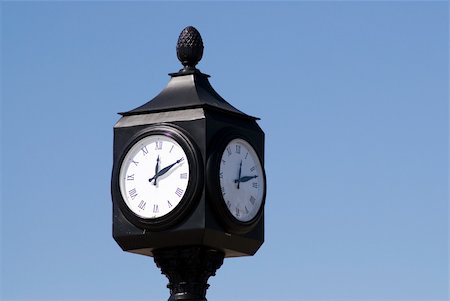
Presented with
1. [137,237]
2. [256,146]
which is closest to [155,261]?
[137,237]

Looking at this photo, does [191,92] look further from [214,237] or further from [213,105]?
[214,237]

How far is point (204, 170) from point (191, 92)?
1.20 metres

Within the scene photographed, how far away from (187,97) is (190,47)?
0.72 meters

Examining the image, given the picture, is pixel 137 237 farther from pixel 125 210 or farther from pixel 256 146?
pixel 256 146

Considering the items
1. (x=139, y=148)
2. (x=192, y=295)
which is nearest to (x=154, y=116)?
(x=139, y=148)

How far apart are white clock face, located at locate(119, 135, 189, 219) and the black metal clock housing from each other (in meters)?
0.02

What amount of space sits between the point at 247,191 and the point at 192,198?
103 cm

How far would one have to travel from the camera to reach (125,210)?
2152 centimetres

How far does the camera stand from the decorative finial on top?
2217 centimetres

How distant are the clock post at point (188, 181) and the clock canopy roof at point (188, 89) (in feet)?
0.04

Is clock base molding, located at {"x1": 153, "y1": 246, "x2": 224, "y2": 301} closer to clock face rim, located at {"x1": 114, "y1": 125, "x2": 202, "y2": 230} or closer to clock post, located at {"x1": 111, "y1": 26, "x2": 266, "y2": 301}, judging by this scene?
clock post, located at {"x1": 111, "y1": 26, "x2": 266, "y2": 301}

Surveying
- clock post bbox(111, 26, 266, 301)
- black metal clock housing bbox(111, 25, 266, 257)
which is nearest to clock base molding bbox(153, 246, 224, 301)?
clock post bbox(111, 26, 266, 301)

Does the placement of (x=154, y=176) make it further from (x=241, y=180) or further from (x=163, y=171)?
(x=241, y=180)

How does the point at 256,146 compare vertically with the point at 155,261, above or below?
above
